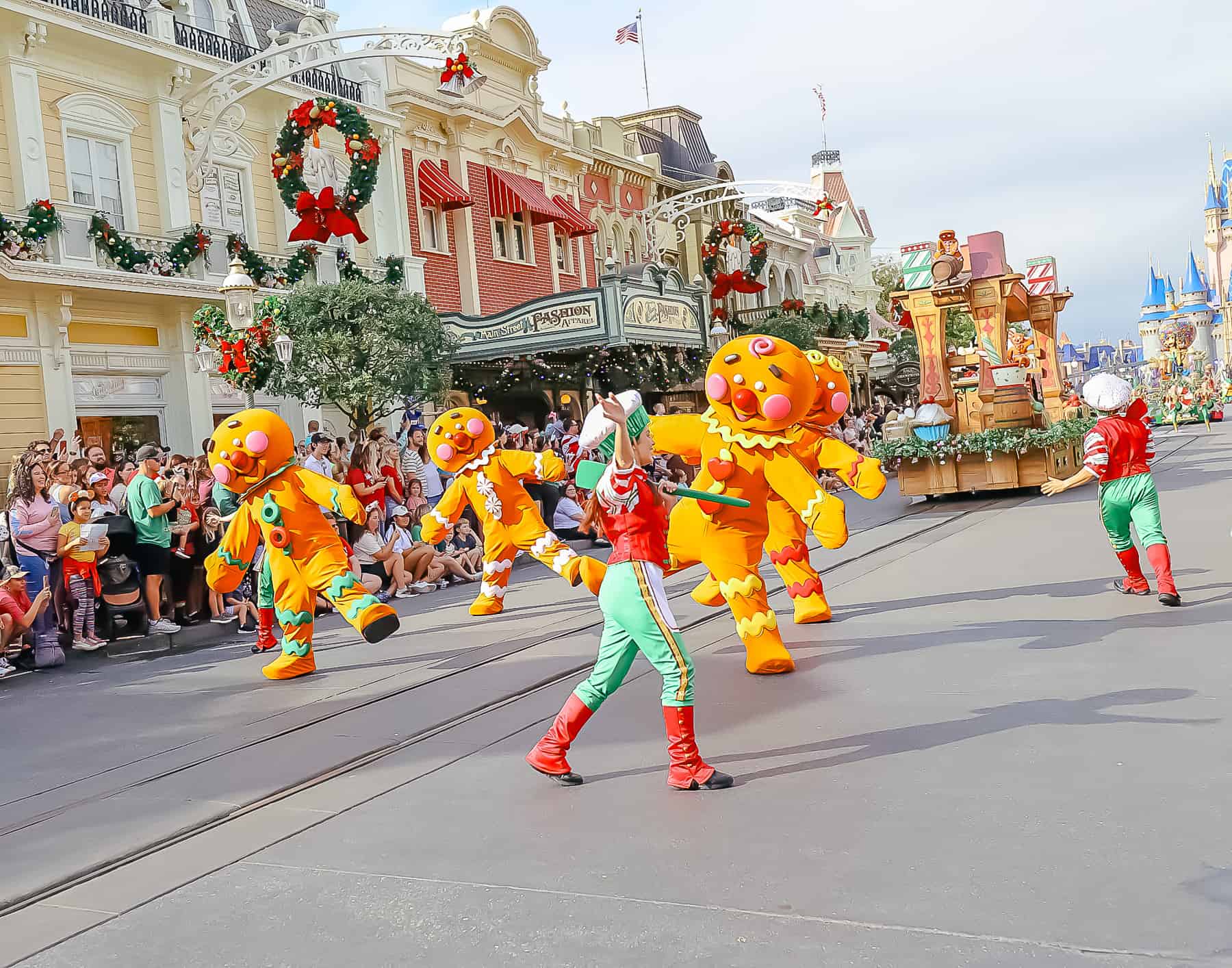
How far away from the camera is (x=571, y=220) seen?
80.7 ft

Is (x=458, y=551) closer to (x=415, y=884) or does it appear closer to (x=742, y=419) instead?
(x=742, y=419)

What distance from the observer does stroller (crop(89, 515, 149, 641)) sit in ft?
29.9

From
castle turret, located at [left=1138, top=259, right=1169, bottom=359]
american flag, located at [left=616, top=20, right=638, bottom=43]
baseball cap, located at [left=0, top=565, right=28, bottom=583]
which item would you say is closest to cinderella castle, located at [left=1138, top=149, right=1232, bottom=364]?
castle turret, located at [left=1138, top=259, right=1169, bottom=359]

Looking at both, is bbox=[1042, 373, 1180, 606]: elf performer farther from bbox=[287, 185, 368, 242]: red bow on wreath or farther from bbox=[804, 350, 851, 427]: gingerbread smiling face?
bbox=[287, 185, 368, 242]: red bow on wreath

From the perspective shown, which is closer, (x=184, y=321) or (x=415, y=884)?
(x=415, y=884)

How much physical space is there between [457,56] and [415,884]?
11299mm

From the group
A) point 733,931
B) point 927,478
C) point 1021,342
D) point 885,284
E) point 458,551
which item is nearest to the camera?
point 733,931

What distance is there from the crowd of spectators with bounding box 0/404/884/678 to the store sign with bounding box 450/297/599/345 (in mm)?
6157

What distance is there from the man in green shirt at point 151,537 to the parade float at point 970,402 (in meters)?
10.1

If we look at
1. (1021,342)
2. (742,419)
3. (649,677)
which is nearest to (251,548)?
(649,677)

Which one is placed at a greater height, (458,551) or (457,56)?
(457,56)

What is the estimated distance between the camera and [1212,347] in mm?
106062

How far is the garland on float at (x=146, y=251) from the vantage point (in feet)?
49.9

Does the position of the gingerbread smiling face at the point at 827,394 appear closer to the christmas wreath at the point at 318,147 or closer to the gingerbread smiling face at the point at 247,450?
the gingerbread smiling face at the point at 247,450
